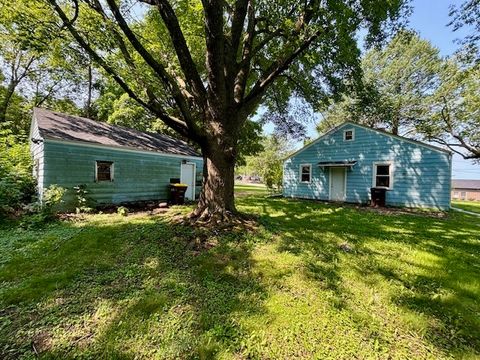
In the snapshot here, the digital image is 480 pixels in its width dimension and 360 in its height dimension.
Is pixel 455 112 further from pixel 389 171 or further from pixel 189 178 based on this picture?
pixel 189 178

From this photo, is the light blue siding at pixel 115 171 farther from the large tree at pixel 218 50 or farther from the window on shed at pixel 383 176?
the window on shed at pixel 383 176

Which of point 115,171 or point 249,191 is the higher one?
point 115,171

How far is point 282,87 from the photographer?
9.63 metres

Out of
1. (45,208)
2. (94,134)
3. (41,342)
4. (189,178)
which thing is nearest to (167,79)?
(41,342)

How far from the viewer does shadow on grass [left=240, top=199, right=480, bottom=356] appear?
2633 millimetres

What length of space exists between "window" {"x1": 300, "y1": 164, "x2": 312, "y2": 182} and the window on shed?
12.0ft

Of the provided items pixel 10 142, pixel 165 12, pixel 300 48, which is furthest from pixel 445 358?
pixel 10 142

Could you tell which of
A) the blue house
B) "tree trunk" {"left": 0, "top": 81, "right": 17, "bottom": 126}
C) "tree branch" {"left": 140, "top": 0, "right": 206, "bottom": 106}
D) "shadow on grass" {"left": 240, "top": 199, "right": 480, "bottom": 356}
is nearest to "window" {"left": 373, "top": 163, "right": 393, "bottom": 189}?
the blue house

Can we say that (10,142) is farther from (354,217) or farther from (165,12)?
(354,217)

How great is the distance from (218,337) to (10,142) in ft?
38.7

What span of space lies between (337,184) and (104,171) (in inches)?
461

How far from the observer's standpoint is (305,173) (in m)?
14.5

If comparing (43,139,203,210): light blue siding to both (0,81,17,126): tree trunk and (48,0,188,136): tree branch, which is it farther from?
(0,81,17,126): tree trunk

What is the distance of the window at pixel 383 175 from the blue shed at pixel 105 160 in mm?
9230
